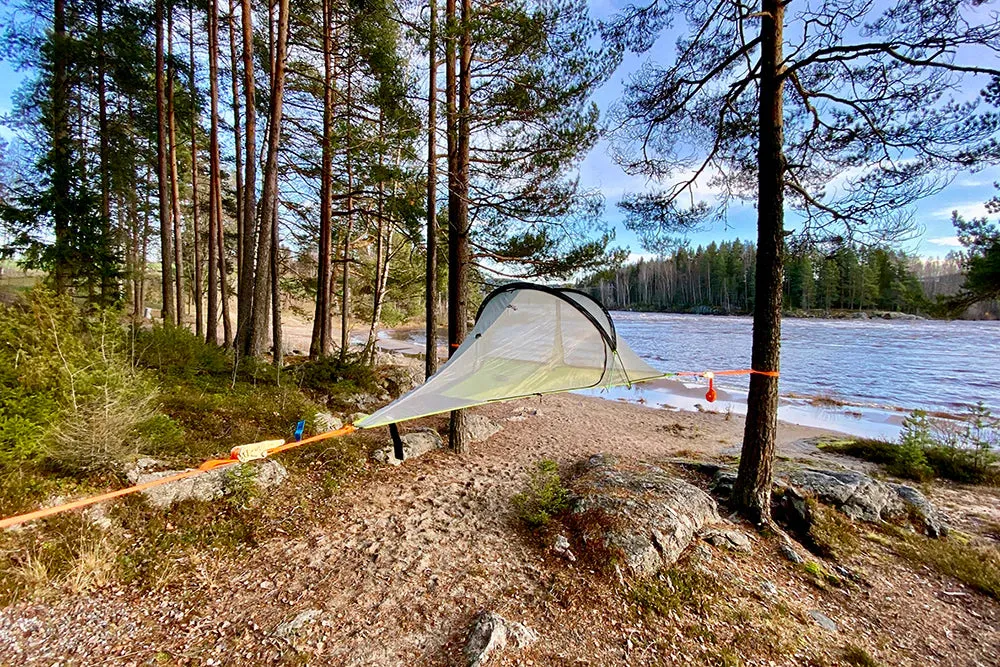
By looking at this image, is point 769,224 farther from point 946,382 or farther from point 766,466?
point 946,382

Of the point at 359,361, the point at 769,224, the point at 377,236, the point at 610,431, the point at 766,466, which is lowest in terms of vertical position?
the point at 610,431

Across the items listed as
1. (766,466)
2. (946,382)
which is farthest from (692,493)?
(946,382)

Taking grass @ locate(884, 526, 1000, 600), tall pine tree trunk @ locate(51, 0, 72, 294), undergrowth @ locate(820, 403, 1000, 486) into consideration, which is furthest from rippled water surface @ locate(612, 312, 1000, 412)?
tall pine tree trunk @ locate(51, 0, 72, 294)

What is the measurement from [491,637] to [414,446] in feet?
10.4

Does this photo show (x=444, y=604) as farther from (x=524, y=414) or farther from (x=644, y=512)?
(x=524, y=414)

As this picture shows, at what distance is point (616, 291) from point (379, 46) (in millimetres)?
60409

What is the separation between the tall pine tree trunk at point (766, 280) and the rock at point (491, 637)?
8.74 feet

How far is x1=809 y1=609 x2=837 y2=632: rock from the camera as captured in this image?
8.64ft

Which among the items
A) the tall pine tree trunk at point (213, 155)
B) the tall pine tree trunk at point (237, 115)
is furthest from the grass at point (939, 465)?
the tall pine tree trunk at point (213, 155)

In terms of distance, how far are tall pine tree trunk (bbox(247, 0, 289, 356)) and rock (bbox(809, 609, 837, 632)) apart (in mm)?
7473

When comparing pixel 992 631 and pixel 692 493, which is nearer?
pixel 992 631

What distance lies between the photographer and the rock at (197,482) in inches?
121

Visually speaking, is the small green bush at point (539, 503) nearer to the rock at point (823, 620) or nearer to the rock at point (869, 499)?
Result: the rock at point (823, 620)

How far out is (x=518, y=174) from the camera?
5.50 metres
